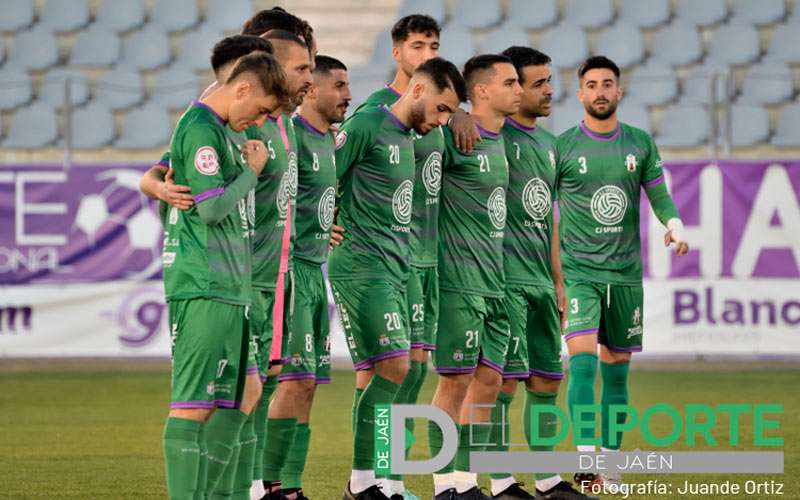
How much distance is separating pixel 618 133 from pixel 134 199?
23.0 ft

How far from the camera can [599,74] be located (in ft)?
29.8

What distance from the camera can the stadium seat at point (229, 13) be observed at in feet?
62.1

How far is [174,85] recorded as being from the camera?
58.3ft

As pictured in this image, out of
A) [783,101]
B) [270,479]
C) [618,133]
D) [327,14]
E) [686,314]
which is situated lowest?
[270,479]

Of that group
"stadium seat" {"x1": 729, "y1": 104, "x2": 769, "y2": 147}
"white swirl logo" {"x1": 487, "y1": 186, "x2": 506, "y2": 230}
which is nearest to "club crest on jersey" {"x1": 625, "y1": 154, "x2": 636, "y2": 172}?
"white swirl logo" {"x1": 487, "y1": 186, "x2": 506, "y2": 230}

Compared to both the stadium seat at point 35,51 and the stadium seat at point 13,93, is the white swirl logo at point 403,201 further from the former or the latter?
the stadium seat at point 35,51

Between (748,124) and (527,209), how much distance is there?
9.41 meters

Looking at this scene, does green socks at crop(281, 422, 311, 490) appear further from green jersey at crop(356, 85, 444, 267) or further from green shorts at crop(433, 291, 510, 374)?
green jersey at crop(356, 85, 444, 267)

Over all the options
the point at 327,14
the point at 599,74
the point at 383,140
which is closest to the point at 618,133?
the point at 599,74

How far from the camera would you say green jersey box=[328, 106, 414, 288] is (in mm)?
7770

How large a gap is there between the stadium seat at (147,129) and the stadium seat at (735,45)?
6.52 metres

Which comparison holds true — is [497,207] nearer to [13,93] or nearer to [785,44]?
[785,44]

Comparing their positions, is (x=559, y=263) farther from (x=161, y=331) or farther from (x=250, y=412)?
(x=161, y=331)

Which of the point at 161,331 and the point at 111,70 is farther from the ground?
the point at 111,70
